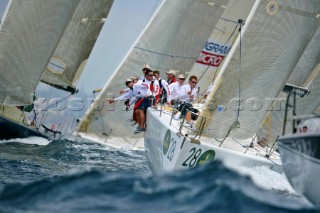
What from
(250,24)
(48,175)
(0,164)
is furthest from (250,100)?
(0,164)

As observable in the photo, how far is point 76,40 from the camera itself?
22578mm

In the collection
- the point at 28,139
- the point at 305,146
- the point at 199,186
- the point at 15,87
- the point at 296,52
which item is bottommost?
the point at 28,139

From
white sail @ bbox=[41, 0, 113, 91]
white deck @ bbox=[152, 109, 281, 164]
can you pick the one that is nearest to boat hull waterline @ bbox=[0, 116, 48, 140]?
white sail @ bbox=[41, 0, 113, 91]

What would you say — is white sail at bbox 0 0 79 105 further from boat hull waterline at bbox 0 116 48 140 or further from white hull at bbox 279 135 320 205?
white hull at bbox 279 135 320 205

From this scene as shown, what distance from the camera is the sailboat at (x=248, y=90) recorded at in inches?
488

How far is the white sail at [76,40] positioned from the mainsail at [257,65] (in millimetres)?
9824

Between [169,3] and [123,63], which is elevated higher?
[169,3]

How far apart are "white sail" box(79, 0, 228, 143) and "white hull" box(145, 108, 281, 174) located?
25.1 ft

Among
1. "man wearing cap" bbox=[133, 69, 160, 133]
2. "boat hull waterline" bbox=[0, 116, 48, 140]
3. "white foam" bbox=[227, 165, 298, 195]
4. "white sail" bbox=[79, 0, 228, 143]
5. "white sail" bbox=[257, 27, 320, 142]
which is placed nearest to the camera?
"white foam" bbox=[227, 165, 298, 195]

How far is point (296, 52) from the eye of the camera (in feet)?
44.2

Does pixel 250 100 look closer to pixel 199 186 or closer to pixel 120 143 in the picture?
pixel 199 186

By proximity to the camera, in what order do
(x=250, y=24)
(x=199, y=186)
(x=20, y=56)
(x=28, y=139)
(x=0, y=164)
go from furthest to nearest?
(x=28, y=139), (x=20, y=56), (x=0, y=164), (x=250, y=24), (x=199, y=186)

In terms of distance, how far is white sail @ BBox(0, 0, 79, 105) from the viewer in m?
18.2

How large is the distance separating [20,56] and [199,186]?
35.4 ft
